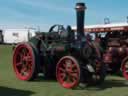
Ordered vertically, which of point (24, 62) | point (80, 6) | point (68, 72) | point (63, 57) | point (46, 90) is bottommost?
point (46, 90)

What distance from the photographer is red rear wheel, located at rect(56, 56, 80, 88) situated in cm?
958

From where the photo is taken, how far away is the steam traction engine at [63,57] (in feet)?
32.4

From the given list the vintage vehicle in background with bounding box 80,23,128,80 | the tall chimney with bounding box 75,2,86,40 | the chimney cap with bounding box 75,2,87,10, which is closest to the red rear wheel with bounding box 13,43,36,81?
the tall chimney with bounding box 75,2,86,40

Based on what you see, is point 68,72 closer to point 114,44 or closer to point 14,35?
point 114,44

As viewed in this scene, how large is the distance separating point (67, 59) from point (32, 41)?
197 cm

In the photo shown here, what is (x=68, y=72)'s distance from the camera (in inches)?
389

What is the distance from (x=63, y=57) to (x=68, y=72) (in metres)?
0.42

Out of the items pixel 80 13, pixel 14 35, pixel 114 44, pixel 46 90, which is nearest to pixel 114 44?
pixel 114 44

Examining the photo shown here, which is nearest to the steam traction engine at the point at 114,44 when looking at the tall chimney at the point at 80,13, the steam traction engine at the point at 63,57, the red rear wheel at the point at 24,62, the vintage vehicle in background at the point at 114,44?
the vintage vehicle in background at the point at 114,44

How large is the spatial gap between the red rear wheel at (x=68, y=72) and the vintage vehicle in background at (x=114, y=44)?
3.76 meters

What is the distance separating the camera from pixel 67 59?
988 centimetres

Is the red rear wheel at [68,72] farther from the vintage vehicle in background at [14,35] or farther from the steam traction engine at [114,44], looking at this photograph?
the vintage vehicle in background at [14,35]

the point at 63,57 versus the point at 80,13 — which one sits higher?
the point at 80,13

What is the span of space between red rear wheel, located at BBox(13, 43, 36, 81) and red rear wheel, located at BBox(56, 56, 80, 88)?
105 cm
